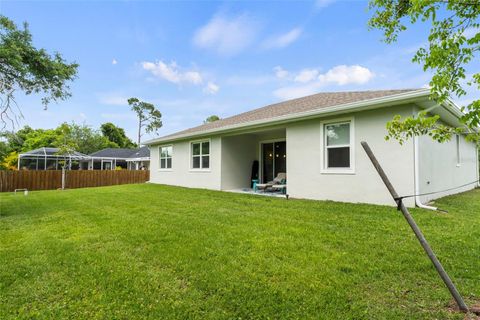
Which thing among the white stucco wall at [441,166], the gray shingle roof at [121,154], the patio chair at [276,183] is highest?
the gray shingle roof at [121,154]

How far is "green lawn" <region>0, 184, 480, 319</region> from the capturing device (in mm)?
2564

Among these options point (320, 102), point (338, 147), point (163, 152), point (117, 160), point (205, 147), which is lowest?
point (117, 160)

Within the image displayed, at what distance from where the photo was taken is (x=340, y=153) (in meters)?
7.92

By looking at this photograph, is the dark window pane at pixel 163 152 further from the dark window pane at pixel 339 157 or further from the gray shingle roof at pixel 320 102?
the dark window pane at pixel 339 157

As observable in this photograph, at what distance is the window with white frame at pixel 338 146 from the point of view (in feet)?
25.4

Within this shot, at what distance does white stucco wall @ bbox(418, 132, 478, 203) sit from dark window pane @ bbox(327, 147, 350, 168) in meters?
1.74

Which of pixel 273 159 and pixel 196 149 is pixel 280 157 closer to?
pixel 273 159

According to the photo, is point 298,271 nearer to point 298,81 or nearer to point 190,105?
point 298,81

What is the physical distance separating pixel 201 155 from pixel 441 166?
31.2 feet

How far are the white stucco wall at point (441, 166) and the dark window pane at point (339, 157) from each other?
1737 millimetres

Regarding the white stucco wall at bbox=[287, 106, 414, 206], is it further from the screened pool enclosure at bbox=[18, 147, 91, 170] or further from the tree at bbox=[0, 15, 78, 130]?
the screened pool enclosure at bbox=[18, 147, 91, 170]

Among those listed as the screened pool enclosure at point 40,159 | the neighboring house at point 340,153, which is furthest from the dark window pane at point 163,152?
the screened pool enclosure at point 40,159

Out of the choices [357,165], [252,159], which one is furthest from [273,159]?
[357,165]

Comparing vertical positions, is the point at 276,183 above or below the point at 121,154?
below
